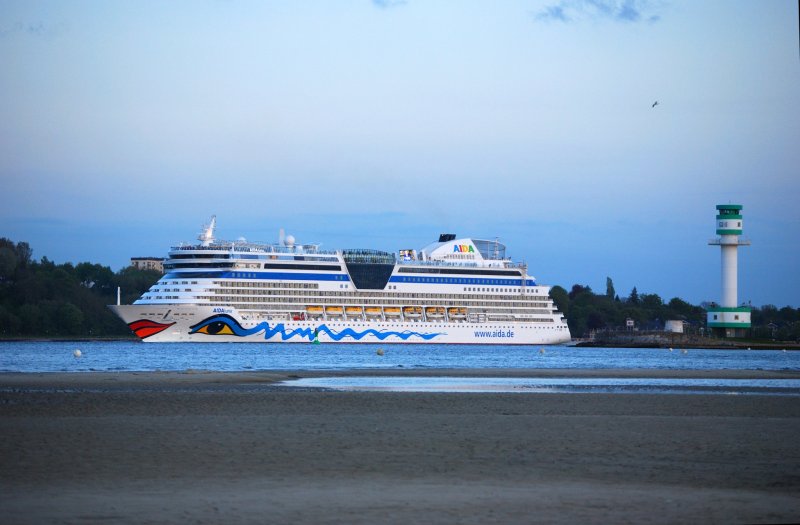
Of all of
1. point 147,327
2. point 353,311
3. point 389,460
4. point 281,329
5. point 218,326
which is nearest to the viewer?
point 389,460

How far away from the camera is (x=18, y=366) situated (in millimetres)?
45969

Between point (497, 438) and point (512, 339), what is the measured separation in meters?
90.2

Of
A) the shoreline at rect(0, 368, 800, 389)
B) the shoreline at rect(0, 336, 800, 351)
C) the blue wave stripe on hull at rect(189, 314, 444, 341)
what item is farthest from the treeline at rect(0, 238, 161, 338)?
the shoreline at rect(0, 368, 800, 389)

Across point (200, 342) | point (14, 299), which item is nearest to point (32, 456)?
point (200, 342)

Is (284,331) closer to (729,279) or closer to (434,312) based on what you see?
(434,312)

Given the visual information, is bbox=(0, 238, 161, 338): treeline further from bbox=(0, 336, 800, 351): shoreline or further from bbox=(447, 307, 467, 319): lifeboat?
bbox=(447, 307, 467, 319): lifeboat

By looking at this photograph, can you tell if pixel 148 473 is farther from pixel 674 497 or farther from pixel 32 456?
pixel 674 497

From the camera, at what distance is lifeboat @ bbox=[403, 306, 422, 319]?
103 metres

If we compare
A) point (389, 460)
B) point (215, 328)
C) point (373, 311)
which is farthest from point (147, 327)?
point (389, 460)

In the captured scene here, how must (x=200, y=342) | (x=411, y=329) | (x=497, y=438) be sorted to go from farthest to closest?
(x=411, y=329) → (x=200, y=342) → (x=497, y=438)

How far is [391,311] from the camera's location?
102500 mm

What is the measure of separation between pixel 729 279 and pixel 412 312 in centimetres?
3643

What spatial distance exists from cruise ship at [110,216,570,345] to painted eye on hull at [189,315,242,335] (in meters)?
0.08

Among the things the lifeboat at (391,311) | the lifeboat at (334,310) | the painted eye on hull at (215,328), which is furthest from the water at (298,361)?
the lifeboat at (391,311)
